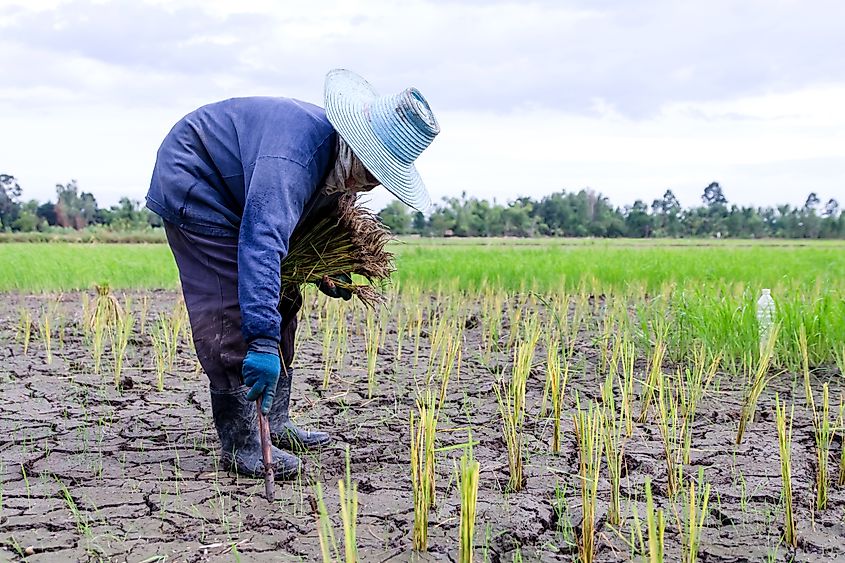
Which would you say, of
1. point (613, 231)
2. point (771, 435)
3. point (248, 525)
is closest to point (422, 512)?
point (248, 525)

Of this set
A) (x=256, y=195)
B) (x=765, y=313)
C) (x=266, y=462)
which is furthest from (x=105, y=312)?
(x=765, y=313)

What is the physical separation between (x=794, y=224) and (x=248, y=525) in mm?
42546

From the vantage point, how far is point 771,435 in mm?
3027

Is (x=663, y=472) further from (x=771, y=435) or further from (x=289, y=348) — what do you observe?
(x=289, y=348)

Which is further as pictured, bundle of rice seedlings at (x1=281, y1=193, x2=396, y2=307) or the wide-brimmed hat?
bundle of rice seedlings at (x1=281, y1=193, x2=396, y2=307)

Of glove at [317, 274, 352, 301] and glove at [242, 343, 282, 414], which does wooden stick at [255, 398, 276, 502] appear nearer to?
glove at [242, 343, 282, 414]

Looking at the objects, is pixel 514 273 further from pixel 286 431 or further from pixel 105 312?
pixel 286 431

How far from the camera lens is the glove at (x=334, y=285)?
301 cm

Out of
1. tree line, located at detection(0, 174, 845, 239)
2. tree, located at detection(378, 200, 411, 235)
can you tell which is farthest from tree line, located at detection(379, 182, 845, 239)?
tree, located at detection(378, 200, 411, 235)

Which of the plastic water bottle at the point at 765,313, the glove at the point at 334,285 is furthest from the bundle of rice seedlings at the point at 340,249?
the plastic water bottle at the point at 765,313

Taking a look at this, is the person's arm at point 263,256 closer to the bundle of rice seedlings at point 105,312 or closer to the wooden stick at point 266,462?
the wooden stick at point 266,462

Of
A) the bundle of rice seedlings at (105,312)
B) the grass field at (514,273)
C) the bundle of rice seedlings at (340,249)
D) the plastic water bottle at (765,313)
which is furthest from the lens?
the grass field at (514,273)

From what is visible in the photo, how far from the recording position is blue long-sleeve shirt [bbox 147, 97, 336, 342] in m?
2.25

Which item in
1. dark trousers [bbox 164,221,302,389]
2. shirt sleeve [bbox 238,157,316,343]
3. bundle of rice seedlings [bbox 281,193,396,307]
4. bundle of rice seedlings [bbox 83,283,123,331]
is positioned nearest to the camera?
shirt sleeve [bbox 238,157,316,343]
